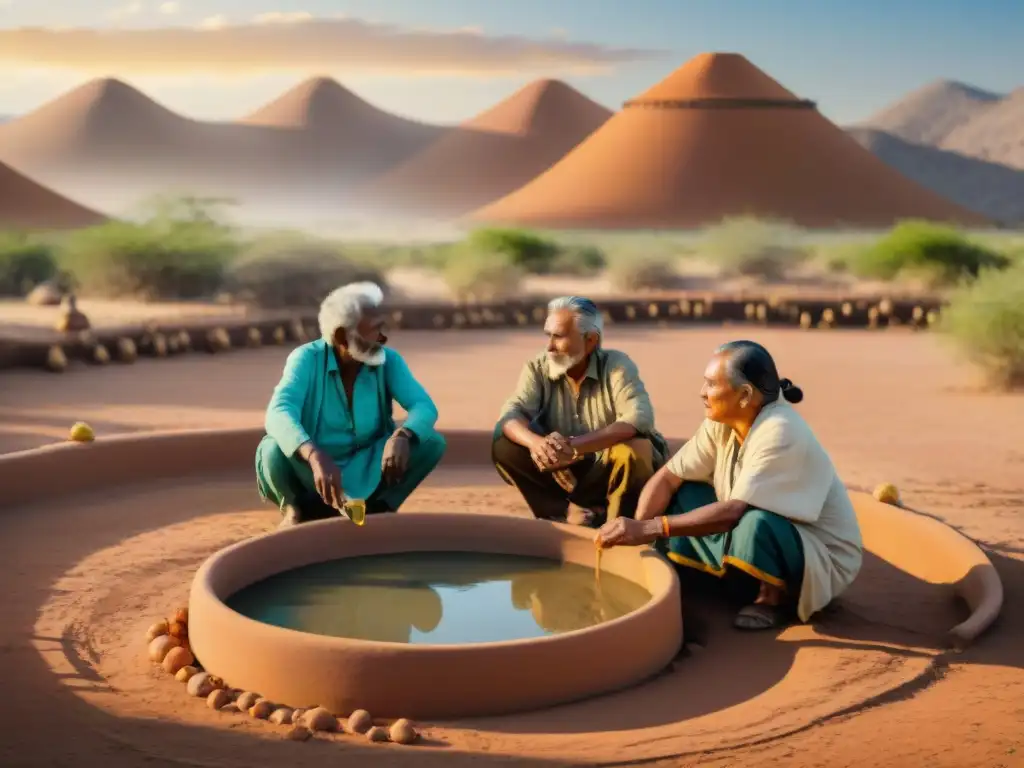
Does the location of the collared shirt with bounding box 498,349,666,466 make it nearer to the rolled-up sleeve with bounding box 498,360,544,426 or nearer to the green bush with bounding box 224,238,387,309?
the rolled-up sleeve with bounding box 498,360,544,426

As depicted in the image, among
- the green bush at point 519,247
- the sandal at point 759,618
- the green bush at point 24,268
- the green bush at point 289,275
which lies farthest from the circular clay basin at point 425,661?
the green bush at point 519,247

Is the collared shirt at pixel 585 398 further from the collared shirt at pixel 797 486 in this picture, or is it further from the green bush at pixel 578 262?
the green bush at pixel 578 262

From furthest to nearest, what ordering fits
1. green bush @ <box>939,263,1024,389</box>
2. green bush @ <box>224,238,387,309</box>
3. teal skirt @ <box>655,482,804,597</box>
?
1. green bush @ <box>224,238,387,309</box>
2. green bush @ <box>939,263,1024,389</box>
3. teal skirt @ <box>655,482,804,597</box>

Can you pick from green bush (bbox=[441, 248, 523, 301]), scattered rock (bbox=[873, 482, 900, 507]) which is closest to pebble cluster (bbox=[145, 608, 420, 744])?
scattered rock (bbox=[873, 482, 900, 507])

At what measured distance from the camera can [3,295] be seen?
19438 millimetres

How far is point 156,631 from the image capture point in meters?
4.38

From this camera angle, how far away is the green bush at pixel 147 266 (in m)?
17.9

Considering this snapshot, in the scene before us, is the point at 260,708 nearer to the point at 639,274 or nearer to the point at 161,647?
the point at 161,647

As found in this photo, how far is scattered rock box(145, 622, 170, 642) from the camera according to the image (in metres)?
4.38

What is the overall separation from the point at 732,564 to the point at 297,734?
1.57m

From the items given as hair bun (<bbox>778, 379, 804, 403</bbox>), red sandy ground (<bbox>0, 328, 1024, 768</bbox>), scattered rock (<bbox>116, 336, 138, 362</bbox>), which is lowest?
red sandy ground (<bbox>0, 328, 1024, 768</bbox>)

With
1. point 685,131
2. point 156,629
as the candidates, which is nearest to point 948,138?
point 685,131

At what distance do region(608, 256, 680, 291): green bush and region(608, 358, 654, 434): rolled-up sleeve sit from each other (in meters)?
16.6

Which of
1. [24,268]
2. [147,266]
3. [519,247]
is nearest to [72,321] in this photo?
[147,266]
